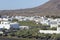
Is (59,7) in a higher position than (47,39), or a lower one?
higher

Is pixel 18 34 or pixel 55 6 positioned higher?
pixel 55 6

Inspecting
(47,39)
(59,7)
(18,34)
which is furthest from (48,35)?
(59,7)

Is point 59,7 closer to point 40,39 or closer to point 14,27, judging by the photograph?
A: point 14,27

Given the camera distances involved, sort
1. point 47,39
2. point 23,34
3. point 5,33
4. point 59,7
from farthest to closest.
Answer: point 59,7
point 5,33
point 23,34
point 47,39

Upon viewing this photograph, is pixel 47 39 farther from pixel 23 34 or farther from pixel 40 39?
pixel 23 34

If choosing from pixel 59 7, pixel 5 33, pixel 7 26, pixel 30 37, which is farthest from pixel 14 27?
pixel 59 7

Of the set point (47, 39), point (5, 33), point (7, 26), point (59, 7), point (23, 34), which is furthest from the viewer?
point (59, 7)

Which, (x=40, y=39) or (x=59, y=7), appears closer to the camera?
(x=40, y=39)

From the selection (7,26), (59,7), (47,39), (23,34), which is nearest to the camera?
(47,39)

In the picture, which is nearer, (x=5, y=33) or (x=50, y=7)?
(x=5, y=33)
